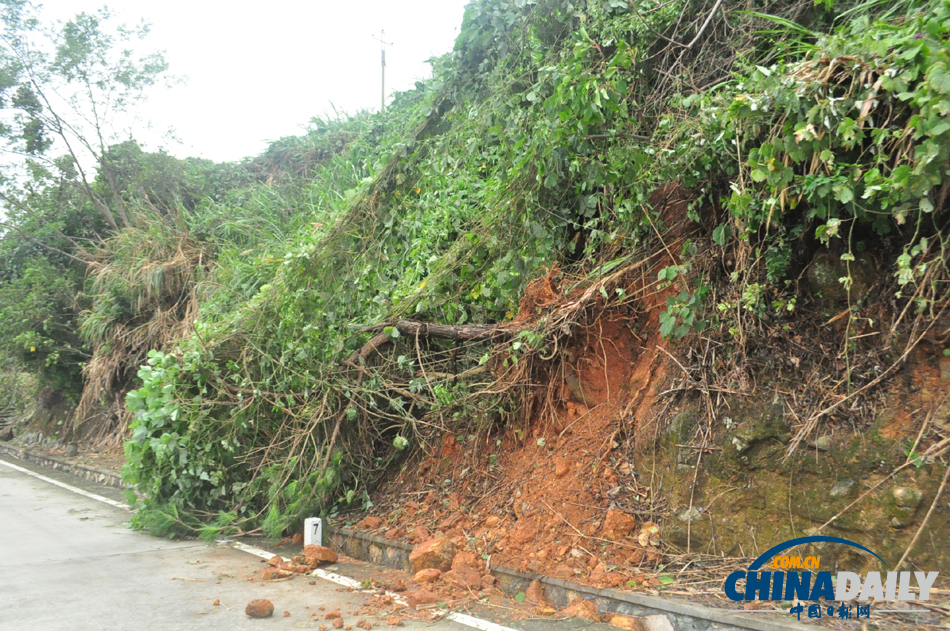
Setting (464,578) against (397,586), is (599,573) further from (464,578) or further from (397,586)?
(397,586)

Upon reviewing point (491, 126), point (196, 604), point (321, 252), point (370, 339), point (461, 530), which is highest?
point (491, 126)

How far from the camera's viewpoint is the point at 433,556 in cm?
538

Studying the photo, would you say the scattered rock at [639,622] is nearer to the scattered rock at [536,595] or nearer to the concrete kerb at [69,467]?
the scattered rock at [536,595]

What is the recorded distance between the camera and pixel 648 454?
520 cm

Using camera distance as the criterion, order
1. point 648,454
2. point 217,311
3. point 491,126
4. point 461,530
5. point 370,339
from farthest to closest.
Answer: point 217,311 → point 370,339 → point 491,126 → point 461,530 → point 648,454

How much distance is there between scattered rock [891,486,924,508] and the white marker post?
4995mm

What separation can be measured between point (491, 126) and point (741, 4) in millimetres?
2372

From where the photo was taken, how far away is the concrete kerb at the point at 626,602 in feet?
12.1

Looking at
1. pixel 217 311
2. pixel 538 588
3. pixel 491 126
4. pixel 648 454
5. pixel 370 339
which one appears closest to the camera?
pixel 538 588

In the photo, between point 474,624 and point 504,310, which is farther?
point 504,310

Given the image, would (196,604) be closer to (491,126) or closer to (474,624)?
(474,624)

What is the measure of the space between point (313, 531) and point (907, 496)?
201 inches

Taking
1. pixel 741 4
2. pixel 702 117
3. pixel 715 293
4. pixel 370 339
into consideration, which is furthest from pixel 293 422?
pixel 741 4

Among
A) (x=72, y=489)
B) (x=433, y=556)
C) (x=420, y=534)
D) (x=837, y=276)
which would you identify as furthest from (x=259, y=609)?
(x=72, y=489)
